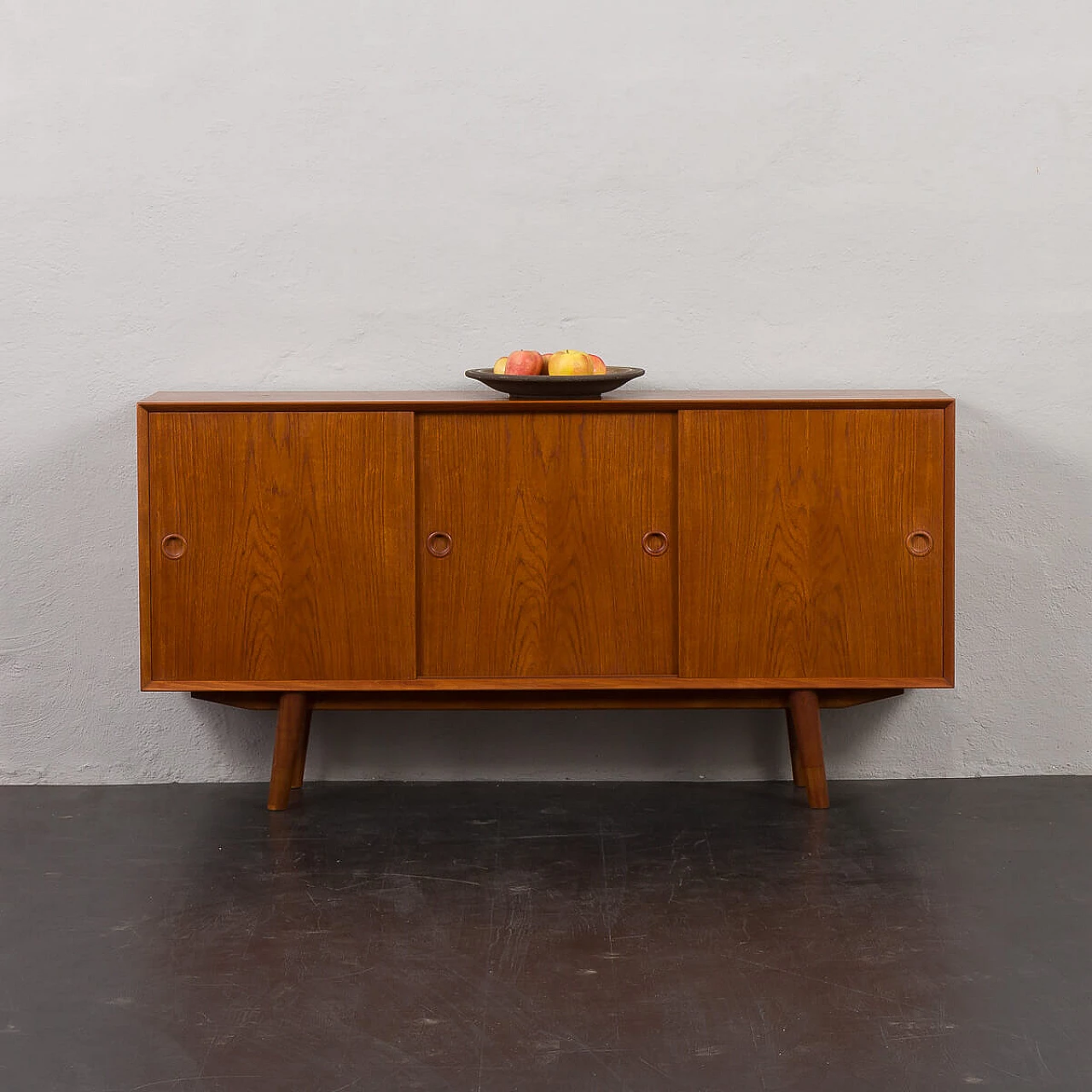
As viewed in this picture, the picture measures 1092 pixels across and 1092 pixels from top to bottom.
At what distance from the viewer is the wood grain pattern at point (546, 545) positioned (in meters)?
2.77

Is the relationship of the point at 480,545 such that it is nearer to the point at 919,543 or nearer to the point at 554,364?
the point at 554,364

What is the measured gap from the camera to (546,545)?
2789mm

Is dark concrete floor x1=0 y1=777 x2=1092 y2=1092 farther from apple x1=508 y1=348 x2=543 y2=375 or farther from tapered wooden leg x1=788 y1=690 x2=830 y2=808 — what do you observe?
apple x1=508 y1=348 x2=543 y2=375

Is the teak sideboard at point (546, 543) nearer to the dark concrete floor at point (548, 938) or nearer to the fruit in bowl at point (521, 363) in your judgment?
the fruit in bowl at point (521, 363)

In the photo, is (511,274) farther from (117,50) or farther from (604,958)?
(604,958)

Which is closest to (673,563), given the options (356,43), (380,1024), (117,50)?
(380,1024)

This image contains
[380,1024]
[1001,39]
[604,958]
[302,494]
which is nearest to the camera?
[380,1024]

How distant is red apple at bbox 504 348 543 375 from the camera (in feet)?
9.19

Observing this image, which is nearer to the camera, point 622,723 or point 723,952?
point 723,952

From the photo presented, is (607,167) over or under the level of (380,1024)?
over

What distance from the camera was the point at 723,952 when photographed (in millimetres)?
2188

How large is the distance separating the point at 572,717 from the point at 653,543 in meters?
0.61

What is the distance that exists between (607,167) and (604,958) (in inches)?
72.9

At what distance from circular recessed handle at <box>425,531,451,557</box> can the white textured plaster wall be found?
1.58ft
